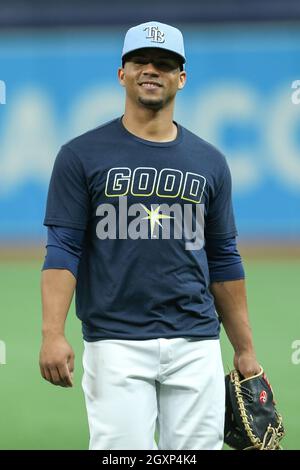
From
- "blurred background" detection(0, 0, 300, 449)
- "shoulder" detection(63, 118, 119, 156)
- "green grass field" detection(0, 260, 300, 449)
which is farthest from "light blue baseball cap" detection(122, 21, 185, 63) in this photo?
"blurred background" detection(0, 0, 300, 449)

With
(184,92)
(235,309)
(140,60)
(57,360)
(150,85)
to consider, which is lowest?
(57,360)

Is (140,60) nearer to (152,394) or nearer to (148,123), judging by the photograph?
(148,123)

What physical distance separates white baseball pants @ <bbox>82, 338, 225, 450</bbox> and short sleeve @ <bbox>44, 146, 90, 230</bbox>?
45 centimetres

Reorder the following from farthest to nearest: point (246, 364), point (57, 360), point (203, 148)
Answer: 1. point (246, 364)
2. point (203, 148)
3. point (57, 360)

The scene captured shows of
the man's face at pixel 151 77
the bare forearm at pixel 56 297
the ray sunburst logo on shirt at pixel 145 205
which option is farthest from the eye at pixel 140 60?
the bare forearm at pixel 56 297

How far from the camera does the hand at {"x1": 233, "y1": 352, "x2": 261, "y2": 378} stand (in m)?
3.75

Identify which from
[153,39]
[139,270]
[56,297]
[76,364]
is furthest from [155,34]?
[76,364]

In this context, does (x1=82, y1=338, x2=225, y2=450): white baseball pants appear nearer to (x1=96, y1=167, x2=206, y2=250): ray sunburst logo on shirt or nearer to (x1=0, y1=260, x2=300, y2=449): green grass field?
(x1=96, y1=167, x2=206, y2=250): ray sunburst logo on shirt

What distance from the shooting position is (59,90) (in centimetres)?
1333

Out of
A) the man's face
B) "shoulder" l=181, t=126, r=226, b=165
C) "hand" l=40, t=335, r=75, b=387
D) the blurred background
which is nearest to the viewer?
"hand" l=40, t=335, r=75, b=387

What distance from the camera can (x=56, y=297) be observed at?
132 inches

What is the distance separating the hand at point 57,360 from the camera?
3264 mm

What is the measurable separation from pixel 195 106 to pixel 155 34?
9.67 metres

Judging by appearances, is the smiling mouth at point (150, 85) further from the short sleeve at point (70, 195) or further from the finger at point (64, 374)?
the finger at point (64, 374)
